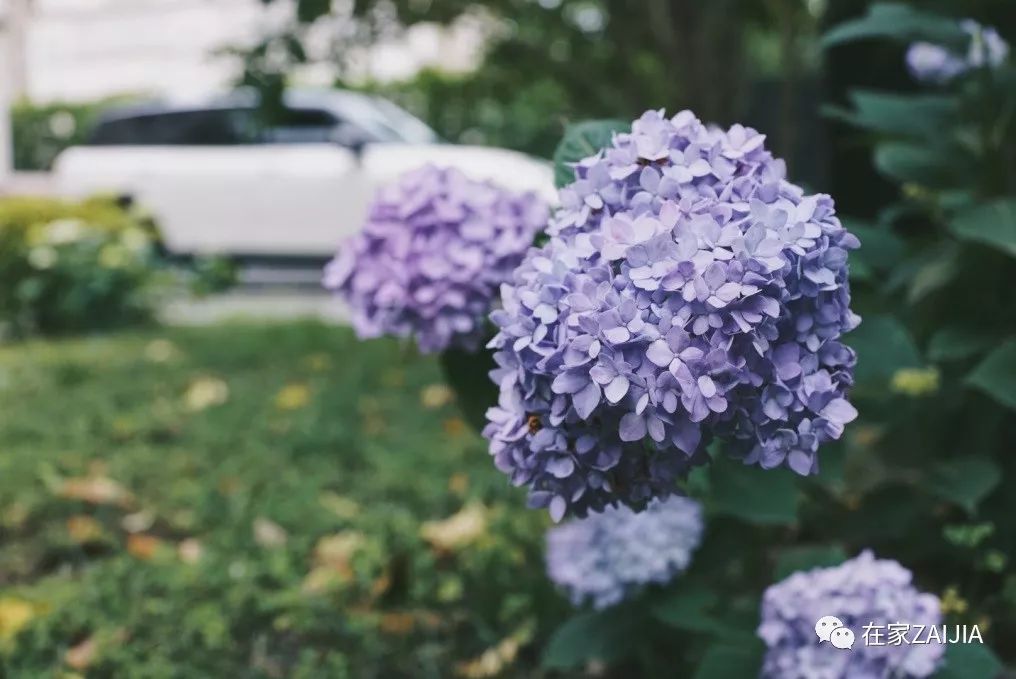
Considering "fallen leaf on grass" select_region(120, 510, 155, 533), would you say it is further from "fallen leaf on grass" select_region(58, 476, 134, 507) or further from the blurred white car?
the blurred white car

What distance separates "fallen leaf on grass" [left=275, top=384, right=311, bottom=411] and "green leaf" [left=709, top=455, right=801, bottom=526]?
2847 mm

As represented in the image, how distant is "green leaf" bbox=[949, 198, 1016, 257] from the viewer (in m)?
1.75

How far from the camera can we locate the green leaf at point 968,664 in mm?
1412

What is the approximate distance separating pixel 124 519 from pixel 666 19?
8.61 feet

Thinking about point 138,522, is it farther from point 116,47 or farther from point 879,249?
point 116,47

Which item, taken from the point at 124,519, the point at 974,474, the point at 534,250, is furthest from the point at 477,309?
the point at 124,519

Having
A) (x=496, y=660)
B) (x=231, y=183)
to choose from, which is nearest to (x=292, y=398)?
(x=496, y=660)

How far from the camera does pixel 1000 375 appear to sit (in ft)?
5.71

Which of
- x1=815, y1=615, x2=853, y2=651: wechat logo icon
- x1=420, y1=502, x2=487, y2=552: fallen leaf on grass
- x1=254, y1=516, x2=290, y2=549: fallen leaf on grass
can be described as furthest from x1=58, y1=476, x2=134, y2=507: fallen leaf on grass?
x1=815, y1=615, x2=853, y2=651: wechat logo icon

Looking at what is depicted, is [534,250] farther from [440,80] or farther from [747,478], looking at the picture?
[440,80]

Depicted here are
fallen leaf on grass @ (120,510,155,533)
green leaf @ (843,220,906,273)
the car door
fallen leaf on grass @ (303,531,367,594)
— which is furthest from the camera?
the car door

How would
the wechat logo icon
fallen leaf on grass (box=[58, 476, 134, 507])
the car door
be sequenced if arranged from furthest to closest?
the car door → fallen leaf on grass (box=[58, 476, 134, 507]) → the wechat logo icon

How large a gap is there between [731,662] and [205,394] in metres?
3.31

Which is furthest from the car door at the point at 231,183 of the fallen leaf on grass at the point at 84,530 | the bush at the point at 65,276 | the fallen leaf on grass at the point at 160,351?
the fallen leaf on grass at the point at 84,530
